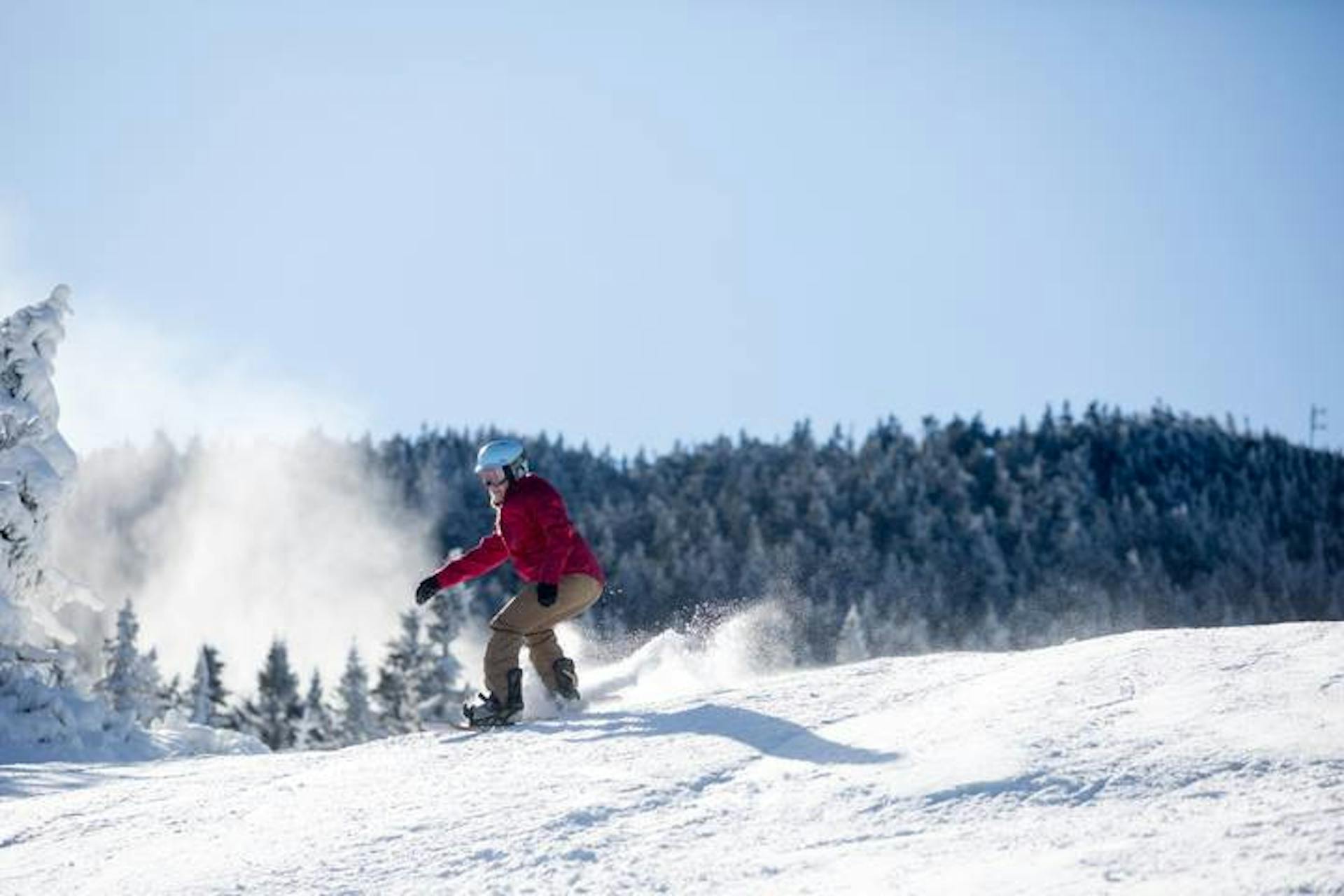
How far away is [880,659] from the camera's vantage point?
8391mm

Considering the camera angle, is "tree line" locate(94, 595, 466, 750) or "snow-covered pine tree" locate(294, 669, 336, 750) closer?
"tree line" locate(94, 595, 466, 750)

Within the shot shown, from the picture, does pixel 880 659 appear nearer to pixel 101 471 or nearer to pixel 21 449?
pixel 21 449

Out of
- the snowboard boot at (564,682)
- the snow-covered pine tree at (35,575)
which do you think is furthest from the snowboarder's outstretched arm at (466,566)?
the snow-covered pine tree at (35,575)

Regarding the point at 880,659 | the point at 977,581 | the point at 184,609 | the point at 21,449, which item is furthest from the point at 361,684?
the point at 184,609

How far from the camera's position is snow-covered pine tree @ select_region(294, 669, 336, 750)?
52156mm

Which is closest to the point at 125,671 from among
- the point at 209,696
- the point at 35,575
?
the point at 209,696

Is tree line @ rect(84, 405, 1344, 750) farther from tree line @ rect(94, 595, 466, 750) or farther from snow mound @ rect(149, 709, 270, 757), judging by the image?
snow mound @ rect(149, 709, 270, 757)

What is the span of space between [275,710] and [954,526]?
3967 inches

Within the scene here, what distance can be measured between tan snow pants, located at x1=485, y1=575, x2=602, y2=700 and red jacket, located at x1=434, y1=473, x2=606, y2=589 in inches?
4.3

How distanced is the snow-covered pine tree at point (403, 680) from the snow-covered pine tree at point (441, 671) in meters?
0.28


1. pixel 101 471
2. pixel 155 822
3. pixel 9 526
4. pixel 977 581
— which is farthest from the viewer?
pixel 101 471

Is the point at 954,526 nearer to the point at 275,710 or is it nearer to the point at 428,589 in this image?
the point at 275,710

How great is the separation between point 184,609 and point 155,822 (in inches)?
6527

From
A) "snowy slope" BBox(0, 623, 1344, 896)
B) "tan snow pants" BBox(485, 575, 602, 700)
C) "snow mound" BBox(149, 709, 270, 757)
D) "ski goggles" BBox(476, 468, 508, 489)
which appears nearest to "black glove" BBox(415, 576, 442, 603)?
"tan snow pants" BBox(485, 575, 602, 700)
